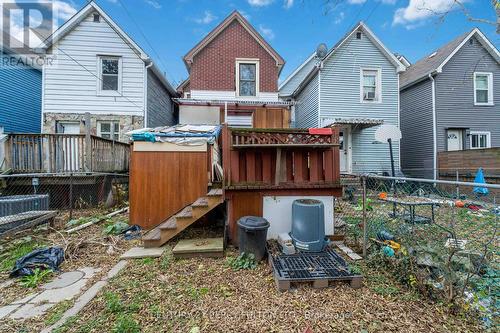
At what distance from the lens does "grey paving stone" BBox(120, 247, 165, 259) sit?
3885mm

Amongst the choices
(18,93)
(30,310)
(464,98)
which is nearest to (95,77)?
(18,93)

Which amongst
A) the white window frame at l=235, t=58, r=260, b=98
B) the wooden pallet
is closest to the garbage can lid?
the wooden pallet

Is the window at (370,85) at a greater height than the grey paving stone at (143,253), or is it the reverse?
the window at (370,85)

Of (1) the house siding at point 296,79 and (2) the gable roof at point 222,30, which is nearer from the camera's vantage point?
(2) the gable roof at point 222,30

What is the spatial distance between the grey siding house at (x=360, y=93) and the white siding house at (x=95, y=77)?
817 centimetres

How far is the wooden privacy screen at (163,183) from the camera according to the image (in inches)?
207

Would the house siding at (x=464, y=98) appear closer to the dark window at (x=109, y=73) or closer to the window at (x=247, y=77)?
the window at (x=247, y=77)

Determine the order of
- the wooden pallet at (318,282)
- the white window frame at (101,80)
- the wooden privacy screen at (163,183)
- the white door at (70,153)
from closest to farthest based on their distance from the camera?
the wooden pallet at (318,282) → the wooden privacy screen at (163,183) → the white door at (70,153) → the white window frame at (101,80)

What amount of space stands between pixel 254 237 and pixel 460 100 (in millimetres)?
13767

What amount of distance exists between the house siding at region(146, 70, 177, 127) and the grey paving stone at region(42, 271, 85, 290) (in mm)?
7458

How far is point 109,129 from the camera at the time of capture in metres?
9.54

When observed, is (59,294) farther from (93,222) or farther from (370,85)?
(370,85)

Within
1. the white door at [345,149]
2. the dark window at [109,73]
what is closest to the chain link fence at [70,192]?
the dark window at [109,73]

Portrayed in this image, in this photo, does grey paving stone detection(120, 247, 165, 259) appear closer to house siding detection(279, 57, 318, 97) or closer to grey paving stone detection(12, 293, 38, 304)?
grey paving stone detection(12, 293, 38, 304)
